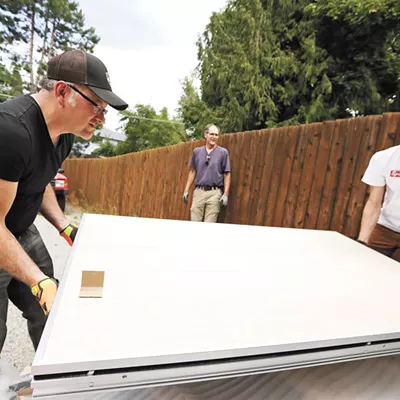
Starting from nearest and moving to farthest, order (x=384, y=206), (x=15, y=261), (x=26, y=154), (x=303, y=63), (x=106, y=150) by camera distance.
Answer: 1. (x=15, y=261)
2. (x=26, y=154)
3. (x=384, y=206)
4. (x=303, y=63)
5. (x=106, y=150)

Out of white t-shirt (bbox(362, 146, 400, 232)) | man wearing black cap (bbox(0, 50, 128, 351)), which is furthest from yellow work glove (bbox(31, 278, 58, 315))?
white t-shirt (bbox(362, 146, 400, 232))

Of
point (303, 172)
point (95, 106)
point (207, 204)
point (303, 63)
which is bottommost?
point (207, 204)

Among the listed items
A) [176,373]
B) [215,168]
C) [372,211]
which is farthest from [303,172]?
[176,373]

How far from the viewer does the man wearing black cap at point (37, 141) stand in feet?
3.59

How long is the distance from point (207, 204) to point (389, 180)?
252cm

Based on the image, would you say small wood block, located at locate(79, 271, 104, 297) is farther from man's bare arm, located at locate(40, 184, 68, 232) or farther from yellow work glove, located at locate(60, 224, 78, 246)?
man's bare arm, located at locate(40, 184, 68, 232)

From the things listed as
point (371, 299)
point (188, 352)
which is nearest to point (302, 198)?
point (371, 299)

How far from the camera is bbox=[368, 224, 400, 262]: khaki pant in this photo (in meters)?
1.95

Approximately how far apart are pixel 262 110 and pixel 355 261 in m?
8.78

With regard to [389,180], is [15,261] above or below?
below

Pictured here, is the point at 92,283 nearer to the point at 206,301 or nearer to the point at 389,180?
the point at 206,301

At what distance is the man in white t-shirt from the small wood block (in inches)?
66.2

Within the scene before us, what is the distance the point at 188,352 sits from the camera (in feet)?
2.29

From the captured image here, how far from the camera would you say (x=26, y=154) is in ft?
3.90
